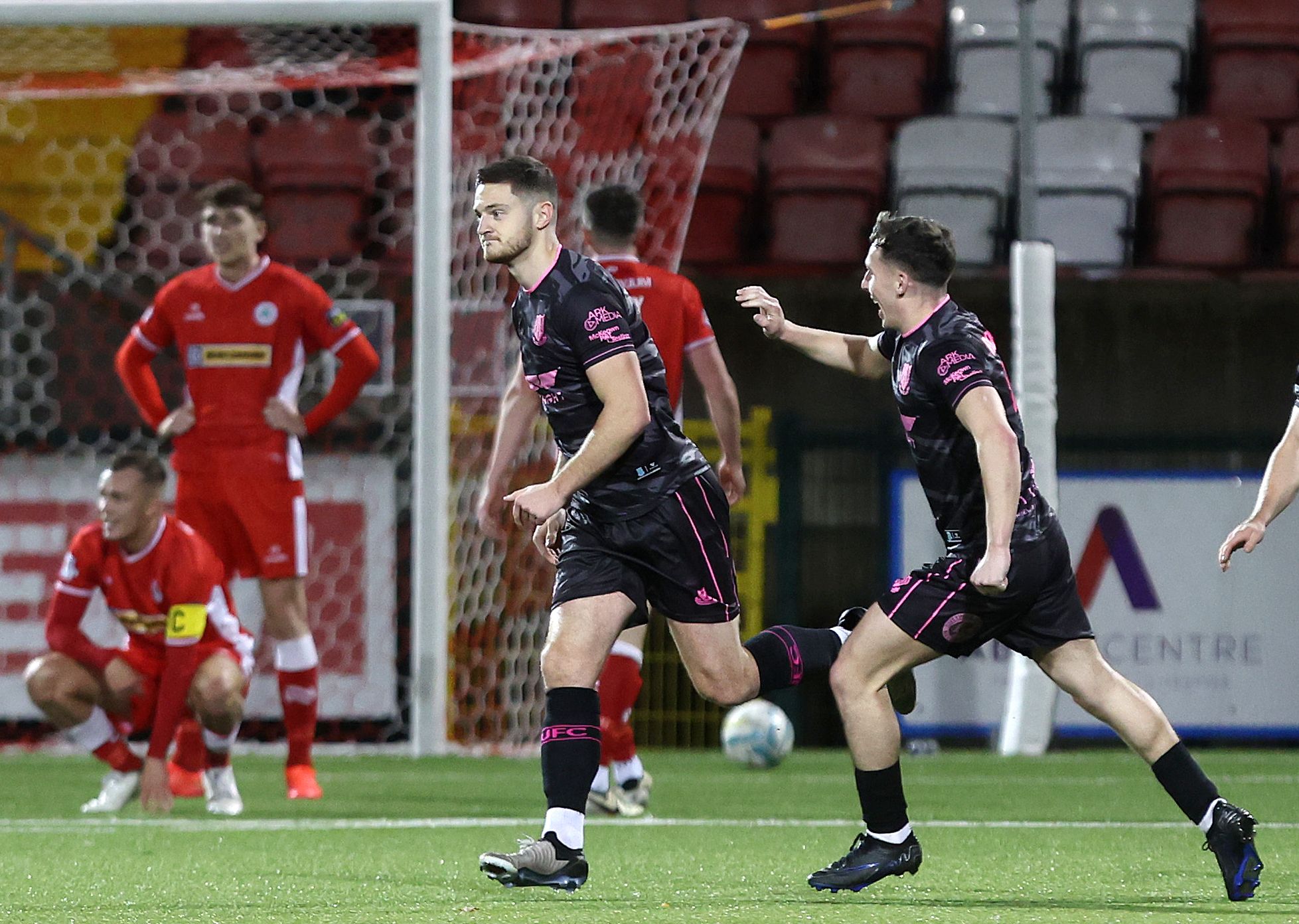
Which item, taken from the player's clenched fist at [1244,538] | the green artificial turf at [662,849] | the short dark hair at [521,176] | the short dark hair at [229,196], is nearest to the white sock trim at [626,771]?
the green artificial turf at [662,849]

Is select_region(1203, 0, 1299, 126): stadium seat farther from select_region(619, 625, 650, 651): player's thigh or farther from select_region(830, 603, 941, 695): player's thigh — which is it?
select_region(830, 603, 941, 695): player's thigh

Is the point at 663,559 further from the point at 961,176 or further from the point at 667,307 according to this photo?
the point at 961,176

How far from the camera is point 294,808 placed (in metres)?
6.03

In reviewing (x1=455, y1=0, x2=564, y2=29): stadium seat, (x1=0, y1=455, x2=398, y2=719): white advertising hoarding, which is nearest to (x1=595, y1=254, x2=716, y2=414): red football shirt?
(x1=0, y1=455, x2=398, y2=719): white advertising hoarding

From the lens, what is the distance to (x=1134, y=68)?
11.5m

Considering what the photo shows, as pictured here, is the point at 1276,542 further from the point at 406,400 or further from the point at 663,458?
the point at 663,458

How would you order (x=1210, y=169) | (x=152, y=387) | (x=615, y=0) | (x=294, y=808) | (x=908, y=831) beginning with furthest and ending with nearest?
1. (x=615, y=0)
2. (x=1210, y=169)
3. (x=152, y=387)
4. (x=294, y=808)
5. (x=908, y=831)

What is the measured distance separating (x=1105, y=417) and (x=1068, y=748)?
1.51 m

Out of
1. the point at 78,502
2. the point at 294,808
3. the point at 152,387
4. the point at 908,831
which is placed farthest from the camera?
the point at 78,502

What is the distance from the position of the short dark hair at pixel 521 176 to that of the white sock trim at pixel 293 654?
9.60ft

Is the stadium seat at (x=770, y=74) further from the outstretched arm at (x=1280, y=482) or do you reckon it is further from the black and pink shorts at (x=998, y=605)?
the black and pink shorts at (x=998, y=605)

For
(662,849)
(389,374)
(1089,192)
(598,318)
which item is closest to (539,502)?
(598,318)

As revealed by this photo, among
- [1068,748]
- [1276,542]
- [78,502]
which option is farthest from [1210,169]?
[78,502]

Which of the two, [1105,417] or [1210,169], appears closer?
[1105,417]
